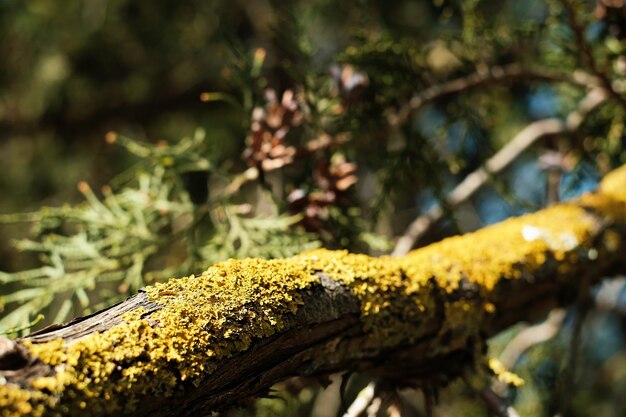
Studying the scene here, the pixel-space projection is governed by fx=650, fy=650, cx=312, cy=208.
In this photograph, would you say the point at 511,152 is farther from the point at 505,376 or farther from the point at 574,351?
the point at 505,376

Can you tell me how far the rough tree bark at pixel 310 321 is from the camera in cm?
75

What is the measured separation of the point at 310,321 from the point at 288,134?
1.10 meters

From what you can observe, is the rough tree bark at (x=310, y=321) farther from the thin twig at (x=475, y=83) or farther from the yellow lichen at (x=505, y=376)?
the thin twig at (x=475, y=83)

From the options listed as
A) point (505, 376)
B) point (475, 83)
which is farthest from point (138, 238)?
point (475, 83)

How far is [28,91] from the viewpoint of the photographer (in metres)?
3.26

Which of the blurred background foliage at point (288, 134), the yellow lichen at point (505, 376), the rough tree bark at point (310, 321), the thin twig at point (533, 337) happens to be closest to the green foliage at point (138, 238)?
the blurred background foliage at point (288, 134)

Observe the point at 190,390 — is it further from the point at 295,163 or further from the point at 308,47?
the point at 308,47

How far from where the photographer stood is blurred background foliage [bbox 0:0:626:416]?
1.49m

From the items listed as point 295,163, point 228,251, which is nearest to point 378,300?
point 228,251

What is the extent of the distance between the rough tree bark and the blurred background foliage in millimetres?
134

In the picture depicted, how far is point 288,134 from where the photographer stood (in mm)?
2000

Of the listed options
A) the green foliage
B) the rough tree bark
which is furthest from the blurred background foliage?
the rough tree bark

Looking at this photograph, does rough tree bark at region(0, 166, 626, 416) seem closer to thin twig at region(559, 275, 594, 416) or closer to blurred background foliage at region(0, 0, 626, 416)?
thin twig at region(559, 275, 594, 416)

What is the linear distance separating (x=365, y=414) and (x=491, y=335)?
12.6 inches
